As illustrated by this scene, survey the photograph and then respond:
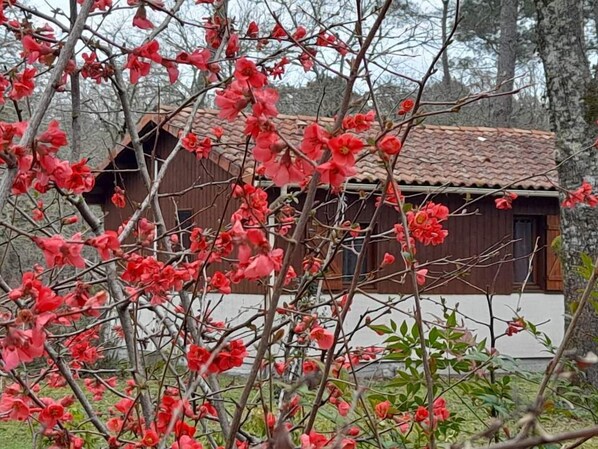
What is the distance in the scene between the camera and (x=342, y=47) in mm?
2516

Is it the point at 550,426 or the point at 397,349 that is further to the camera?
the point at 550,426

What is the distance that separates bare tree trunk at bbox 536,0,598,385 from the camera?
846cm

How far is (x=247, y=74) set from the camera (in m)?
1.56

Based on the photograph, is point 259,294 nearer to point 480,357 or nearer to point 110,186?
point 110,186

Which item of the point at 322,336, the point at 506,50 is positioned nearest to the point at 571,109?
the point at 322,336

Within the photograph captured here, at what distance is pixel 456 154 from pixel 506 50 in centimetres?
951

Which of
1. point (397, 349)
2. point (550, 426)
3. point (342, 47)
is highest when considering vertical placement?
point (342, 47)

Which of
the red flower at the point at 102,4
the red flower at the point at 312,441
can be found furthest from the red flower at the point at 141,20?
the red flower at the point at 312,441

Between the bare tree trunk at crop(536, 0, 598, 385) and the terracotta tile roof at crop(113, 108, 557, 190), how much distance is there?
2487 mm

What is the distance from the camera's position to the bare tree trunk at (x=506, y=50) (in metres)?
21.8

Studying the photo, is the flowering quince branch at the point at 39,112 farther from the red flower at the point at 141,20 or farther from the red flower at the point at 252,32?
the red flower at the point at 252,32

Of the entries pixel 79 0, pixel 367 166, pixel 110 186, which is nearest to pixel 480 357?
pixel 79 0

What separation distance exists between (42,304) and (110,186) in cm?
1443

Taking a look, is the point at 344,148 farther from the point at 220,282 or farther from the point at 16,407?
the point at 220,282
